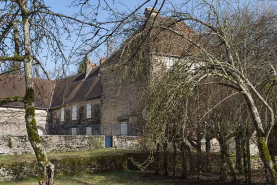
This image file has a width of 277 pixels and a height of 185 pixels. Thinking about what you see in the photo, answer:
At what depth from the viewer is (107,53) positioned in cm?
668

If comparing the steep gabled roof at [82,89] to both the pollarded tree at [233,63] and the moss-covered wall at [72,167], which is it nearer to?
the moss-covered wall at [72,167]

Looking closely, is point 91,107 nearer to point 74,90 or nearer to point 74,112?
point 74,112

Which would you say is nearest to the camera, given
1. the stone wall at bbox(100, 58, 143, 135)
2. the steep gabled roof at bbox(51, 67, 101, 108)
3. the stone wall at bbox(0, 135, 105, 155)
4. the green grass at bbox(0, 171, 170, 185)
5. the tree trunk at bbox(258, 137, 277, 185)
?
the tree trunk at bbox(258, 137, 277, 185)

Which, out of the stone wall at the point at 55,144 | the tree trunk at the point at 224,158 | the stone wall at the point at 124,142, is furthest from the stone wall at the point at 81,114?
the tree trunk at the point at 224,158

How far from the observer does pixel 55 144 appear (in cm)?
1855

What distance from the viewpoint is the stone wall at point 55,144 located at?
16.8 meters

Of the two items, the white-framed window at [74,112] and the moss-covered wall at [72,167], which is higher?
the white-framed window at [74,112]

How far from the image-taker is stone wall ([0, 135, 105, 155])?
1677cm

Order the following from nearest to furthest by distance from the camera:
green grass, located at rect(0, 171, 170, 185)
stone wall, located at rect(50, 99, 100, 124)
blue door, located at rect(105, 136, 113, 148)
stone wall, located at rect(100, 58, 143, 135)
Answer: green grass, located at rect(0, 171, 170, 185) < blue door, located at rect(105, 136, 113, 148) < stone wall, located at rect(100, 58, 143, 135) < stone wall, located at rect(50, 99, 100, 124)

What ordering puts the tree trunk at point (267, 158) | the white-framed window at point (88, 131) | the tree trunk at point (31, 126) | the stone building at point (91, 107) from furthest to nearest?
the white-framed window at point (88, 131) → the stone building at point (91, 107) → the tree trunk at point (267, 158) → the tree trunk at point (31, 126)

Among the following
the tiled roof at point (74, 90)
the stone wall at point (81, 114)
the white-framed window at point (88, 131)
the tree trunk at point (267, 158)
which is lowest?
the tree trunk at point (267, 158)

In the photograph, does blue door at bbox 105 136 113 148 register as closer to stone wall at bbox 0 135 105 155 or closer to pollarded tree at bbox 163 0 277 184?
stone wall at bbox 0 135 105 155

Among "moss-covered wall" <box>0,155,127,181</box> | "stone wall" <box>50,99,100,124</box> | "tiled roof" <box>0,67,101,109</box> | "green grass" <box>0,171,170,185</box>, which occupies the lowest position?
"green grass" <box>0,171,170,185</box>

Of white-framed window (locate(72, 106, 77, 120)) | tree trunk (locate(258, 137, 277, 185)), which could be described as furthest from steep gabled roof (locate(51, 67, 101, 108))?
tree trunk (locate(258, 137, 277, 185))
